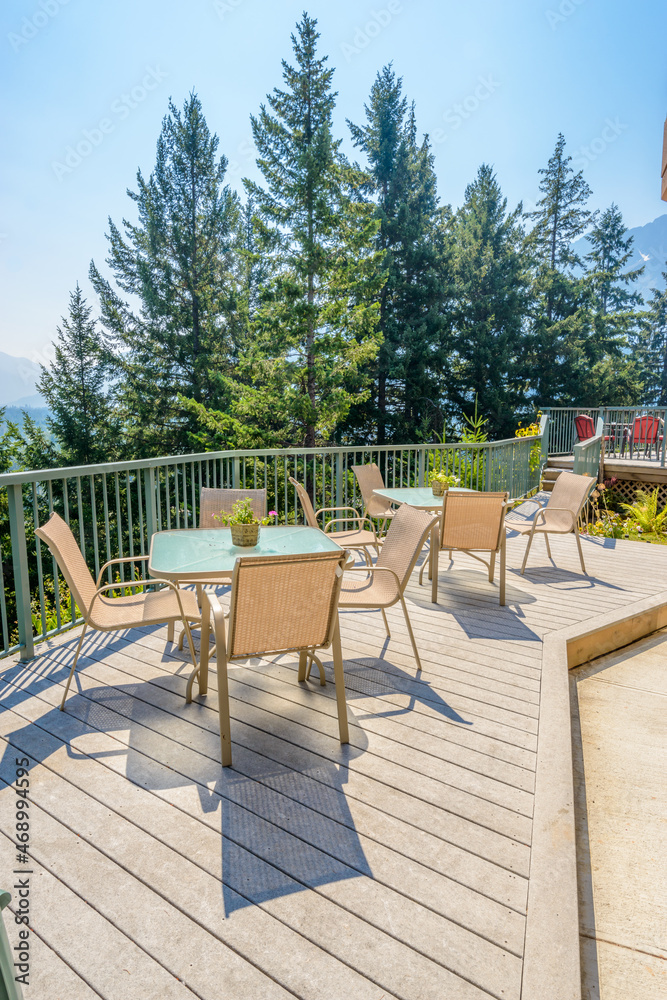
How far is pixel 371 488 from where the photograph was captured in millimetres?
6191

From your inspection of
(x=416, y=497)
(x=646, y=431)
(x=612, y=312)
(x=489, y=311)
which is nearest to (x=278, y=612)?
(x=416, y=497)

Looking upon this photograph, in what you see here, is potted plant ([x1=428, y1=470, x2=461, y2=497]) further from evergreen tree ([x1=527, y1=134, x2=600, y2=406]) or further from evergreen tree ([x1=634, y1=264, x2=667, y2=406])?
evergreen tree ([x1=634, y1=264, x2=667, y2=406])

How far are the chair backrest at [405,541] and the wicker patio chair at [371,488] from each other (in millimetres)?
2276

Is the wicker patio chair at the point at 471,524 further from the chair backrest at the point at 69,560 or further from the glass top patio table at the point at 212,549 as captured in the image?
the chair backrest at the point at 69,560

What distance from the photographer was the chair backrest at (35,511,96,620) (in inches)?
104

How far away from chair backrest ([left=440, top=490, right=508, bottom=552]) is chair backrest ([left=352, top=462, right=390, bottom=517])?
56.9 inches

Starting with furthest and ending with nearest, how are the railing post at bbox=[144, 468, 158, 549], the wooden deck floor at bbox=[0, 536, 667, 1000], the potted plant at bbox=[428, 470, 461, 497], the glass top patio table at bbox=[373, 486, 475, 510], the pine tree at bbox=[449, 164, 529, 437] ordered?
the pine tree at bbox=[449, 164, 529, 437], the potted plant at bbox=[428, 470, 461, 497], the glass top patio table at bbox=[373, 486, 475, 510], the railing post at bbox=[144, 468, 158, 549], the wooden deck floor at bbox=[0, 536, 667, 1000]

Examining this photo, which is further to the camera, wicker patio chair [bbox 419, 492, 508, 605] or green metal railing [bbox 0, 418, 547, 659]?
wicker patio chair [bbox 419, 492, 508, 605]

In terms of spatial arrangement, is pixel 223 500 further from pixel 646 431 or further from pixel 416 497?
pixel 646 431

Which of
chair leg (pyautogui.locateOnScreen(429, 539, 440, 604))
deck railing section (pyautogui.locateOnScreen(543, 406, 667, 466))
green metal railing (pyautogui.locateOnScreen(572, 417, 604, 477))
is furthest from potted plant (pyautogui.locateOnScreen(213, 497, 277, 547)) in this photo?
deck railing section (pyautogui.locateOnScreen(543, 406, 667, 466))

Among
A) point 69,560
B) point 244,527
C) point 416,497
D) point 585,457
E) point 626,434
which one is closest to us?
point 69,560

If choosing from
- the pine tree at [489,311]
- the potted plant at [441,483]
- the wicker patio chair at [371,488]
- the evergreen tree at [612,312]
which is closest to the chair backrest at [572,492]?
the potted plant at [441,483]

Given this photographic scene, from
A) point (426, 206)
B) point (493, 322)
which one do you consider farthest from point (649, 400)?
point (426, 206)

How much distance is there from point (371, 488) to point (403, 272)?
1831cm
